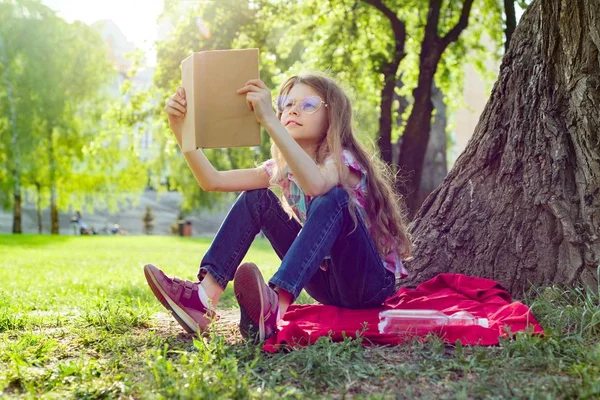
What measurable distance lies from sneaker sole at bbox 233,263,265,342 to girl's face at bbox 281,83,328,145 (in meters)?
0.83

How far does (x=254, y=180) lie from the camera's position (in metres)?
3.40

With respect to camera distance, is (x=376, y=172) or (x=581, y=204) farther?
(x=581, y=204)

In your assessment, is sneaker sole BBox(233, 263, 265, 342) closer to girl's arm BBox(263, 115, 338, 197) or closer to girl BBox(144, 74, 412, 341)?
girl BBox(144, 74, 412, 341)

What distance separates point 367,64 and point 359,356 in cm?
868

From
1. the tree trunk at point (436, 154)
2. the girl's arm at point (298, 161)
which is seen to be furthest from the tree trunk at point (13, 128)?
the girl's arm at point (298, 161)

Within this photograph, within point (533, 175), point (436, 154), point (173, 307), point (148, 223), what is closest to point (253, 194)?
point (173, 307)

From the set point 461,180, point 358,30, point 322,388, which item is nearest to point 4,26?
point 358,30

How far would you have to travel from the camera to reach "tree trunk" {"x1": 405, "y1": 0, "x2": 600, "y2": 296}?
11.7 feet

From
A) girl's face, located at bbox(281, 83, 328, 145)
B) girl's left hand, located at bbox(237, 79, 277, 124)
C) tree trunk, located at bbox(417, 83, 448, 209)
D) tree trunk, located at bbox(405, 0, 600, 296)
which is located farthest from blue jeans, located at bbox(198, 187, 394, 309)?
tree trunk, located at bbox(417, 83, 448, 209)

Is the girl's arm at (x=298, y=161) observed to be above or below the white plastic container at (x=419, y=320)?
above

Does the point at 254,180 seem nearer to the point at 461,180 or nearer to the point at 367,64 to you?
the point at 461,180

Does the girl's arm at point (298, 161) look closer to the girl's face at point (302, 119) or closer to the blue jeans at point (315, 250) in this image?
the blue jeans at point (315, 250)

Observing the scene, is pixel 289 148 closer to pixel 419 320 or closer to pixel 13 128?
pixel 419 320

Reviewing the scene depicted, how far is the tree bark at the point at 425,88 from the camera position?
9211mm
